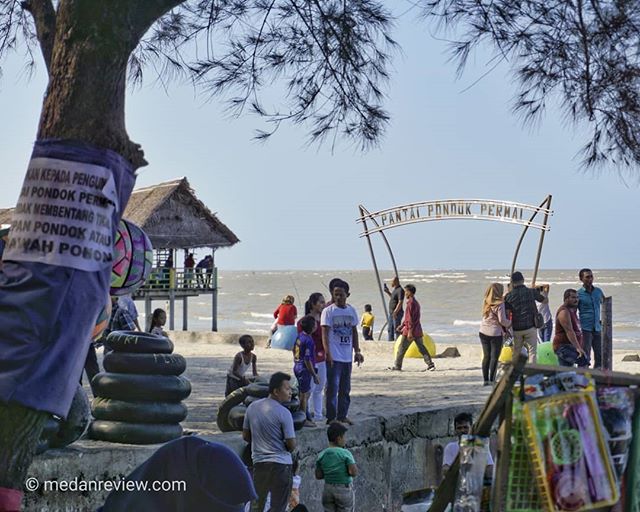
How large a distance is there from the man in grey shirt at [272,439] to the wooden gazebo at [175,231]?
27.0 m

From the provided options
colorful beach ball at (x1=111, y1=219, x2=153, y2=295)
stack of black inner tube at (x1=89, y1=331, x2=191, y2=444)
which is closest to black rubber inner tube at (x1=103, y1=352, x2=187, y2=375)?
stack of black inner tube at (x1=89, y1=331, x2=191, y2=444)

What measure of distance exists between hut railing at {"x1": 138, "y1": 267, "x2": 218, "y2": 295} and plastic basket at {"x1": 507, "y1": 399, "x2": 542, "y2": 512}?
33.4m

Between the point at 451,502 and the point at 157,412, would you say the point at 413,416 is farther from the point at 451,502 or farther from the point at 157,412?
the point at 451,502

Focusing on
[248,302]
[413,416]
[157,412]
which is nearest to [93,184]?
[157,412]

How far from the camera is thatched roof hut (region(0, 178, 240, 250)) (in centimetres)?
3584

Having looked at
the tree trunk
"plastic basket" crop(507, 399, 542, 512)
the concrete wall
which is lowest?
the concrete wall

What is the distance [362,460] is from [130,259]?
529 centimetres

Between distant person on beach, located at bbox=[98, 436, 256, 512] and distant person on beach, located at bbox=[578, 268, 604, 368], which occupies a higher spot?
distant person on beach, located at bbox=[578, 268, 604, 368]

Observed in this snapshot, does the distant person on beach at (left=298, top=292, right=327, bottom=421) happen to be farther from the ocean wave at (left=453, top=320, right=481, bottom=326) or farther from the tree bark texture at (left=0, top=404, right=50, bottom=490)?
the ocean wave at (left=453, top=320, right=481, bottom=326)

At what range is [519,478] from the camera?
3.93 meters

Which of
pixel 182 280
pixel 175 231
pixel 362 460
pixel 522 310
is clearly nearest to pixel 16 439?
pixel 362 460

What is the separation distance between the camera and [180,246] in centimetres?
3694

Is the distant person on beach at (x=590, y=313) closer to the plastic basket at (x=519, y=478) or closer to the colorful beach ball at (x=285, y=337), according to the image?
the colorful beach ball at (x=285, y=337)

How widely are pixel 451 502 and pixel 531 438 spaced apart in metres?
0.55
